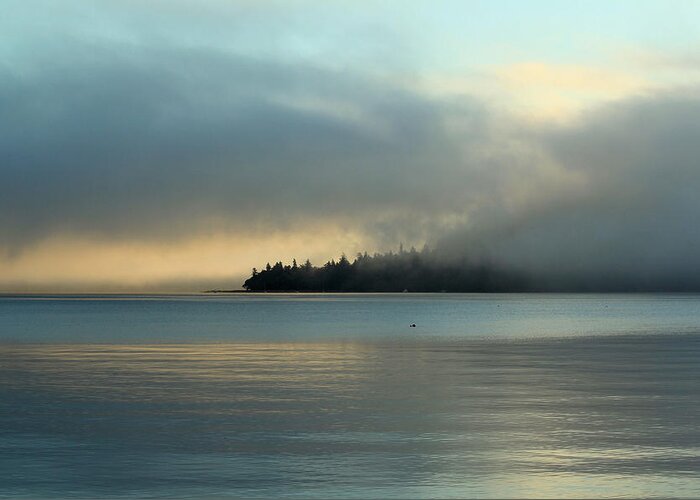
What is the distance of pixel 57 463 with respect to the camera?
71.5 ft

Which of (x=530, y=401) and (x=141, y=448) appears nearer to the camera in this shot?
(x=141, y=448)

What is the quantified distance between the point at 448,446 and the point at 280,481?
5.50 metres

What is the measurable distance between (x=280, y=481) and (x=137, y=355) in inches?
1600

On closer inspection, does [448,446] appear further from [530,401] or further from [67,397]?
[67,397]

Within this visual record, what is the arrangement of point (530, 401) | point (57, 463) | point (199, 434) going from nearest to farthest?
point (57, 463) < point (199, 434) < point (530, 401)

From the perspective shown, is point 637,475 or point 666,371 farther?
point 666,371

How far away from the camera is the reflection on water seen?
1948 centimetres

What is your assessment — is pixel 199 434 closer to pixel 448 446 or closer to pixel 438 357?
pixel 448 446

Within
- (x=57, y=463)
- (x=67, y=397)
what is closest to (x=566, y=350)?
(x=67, y=397)

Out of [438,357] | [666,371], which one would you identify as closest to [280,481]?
[666,371]

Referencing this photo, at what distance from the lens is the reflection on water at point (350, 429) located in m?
19.5

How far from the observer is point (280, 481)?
19578 mm

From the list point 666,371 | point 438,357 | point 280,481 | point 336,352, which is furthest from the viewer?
point 336,352

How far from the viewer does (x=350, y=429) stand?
88.2 feet
